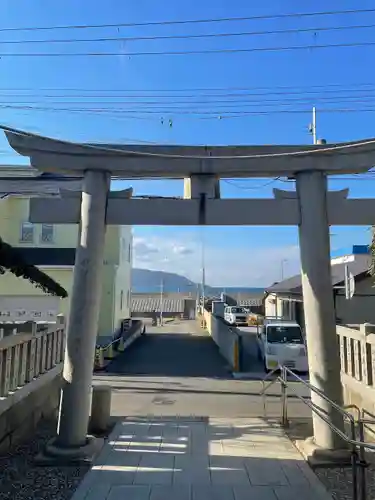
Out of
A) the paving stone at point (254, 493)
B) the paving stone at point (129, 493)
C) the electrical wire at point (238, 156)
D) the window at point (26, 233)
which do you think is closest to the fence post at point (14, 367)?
the paving stone at point (129, 493)

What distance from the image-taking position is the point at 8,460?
18.9ft

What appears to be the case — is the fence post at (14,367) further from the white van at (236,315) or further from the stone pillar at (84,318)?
the white van at (236,315)

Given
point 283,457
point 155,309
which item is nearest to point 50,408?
point 283,457

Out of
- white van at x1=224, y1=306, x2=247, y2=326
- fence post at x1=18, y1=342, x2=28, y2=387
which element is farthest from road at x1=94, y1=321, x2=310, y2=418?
white van at x1=224, y1=306, x2=247, y2=326

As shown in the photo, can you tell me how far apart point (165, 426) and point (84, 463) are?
232cm

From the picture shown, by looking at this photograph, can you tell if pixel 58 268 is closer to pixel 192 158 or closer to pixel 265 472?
pixel 192 158

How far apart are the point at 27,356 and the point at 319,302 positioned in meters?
4.84

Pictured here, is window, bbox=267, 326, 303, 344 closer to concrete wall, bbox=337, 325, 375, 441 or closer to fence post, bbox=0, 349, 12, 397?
concrete wall, bbox=337, 325, 375, 441

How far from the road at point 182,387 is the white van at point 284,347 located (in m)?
1.52

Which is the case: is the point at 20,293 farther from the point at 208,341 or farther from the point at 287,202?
the point at 287,202

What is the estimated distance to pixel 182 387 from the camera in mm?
12469

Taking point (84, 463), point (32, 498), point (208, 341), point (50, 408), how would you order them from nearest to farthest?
point (32, 498)
point (84, 463)
point (50, 408)
point (208, 341)

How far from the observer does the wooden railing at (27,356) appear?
6105 mm

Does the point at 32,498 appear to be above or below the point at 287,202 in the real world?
below
